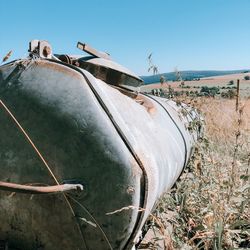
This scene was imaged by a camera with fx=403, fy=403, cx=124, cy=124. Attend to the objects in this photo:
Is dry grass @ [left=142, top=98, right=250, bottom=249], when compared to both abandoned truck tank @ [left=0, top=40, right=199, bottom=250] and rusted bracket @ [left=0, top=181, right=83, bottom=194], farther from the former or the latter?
rusted bracket @ [left=0, top=181, right=83, bottom=194]

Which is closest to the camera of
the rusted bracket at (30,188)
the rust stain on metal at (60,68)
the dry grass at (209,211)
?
the rusted bracket at (30,188)

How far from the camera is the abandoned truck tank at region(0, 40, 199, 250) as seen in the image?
6.01 feet

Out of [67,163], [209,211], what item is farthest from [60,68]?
[209,211]

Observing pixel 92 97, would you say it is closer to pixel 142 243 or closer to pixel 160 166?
pixel 160 166

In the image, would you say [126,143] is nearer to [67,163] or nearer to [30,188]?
[67,163]

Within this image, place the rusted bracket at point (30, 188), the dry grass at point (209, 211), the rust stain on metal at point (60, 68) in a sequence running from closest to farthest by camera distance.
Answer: the rusted bracket at point (30, 188), the rust stain on metal at point (60, 68), the dry grass at point (209, 211)

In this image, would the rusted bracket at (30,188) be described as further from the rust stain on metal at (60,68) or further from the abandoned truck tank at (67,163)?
the rust stain on metal at (60,68)

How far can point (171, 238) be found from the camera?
224 cm

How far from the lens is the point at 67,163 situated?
6.15 ft

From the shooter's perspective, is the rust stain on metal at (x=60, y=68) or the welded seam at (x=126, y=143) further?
the rust stain on metal at (x=60, y=68)

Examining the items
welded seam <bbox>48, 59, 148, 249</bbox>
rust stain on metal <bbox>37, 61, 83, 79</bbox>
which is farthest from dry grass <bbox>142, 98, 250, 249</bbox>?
rust stain on metal <bbox>37, 61, 83, 79</bbox>

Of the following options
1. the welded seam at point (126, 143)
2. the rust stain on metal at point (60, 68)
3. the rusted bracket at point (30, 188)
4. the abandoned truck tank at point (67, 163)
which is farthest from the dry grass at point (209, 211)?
the rust stain on metal at point (60, 68)

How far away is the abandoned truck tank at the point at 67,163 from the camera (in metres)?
1.83

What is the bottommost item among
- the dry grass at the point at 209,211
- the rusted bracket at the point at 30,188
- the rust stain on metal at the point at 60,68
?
the dry grass at the point at 209,211
